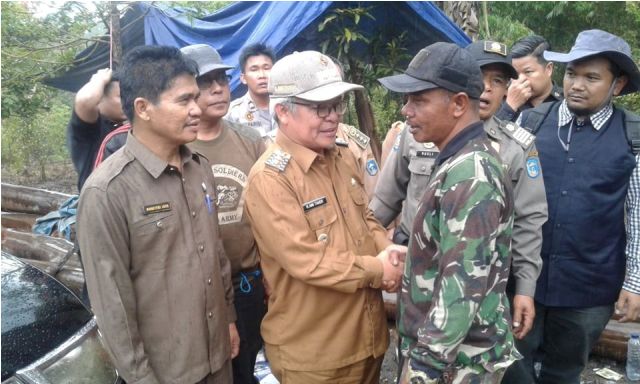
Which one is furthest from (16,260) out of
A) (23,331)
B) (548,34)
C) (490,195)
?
(548,34)

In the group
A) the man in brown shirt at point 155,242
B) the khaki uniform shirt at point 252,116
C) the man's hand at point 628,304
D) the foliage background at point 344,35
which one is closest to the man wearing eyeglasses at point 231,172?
the man in brown shirt at point 155,242

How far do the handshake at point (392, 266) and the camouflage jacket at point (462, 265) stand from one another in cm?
17

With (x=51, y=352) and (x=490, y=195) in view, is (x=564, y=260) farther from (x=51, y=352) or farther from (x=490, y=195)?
(x=51, y=352)

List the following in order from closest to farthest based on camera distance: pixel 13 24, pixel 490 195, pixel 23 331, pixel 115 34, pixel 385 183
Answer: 1. pixel 490 195
2. pixel 23 331
3. pixel 385 183
4. pixel 115 34
5. pixel 13 24

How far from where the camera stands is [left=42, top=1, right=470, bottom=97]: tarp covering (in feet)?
15.4

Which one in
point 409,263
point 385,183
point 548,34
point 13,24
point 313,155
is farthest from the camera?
point 548,34

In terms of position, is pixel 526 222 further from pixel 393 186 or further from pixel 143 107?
pixel 143 107

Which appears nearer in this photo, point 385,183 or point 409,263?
point 409,263

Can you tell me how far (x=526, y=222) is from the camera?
7.70 feet

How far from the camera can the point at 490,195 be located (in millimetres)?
1638

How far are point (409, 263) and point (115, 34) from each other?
4440 millimetres

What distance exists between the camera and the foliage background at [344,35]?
5.22 metres

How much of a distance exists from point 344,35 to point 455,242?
3.55 meters

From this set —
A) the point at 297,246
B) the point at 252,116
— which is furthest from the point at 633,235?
the point at 252,116
